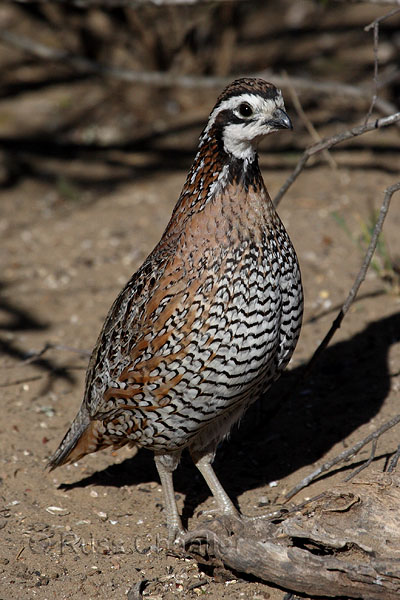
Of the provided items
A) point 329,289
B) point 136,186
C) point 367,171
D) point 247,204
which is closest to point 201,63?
point 136,186

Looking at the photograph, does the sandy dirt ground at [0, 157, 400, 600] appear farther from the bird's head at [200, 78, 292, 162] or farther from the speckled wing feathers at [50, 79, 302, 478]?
the bird's head at [200, 78, 292, 162]

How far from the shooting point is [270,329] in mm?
3682

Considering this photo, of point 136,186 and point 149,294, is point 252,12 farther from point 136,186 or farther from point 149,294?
point 149,294

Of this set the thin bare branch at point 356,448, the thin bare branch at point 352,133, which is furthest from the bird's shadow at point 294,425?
the thin bare branch at point 352,133

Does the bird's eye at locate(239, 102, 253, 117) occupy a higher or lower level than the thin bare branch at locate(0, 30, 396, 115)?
lower

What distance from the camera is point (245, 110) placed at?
365 cm

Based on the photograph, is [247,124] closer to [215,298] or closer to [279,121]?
[279,121]

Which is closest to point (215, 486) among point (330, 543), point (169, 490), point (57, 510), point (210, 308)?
point (169, 490)

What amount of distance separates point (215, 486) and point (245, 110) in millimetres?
1970

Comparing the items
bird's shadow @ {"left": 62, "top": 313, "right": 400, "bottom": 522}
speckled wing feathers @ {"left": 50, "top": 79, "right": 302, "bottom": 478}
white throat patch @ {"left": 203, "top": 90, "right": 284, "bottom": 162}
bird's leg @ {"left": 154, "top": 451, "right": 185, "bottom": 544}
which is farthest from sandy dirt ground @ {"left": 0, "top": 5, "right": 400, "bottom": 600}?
white throat patch @ {"left": 203, "top": 90, "right": 284, "bottom": 162}

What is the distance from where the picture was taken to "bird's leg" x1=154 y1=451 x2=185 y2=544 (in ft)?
13.8

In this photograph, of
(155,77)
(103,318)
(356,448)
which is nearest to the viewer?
(356,448)

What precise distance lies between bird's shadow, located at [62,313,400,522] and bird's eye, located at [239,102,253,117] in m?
1.72

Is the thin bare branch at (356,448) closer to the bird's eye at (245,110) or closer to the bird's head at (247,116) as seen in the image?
the bird's head at (247,116)
